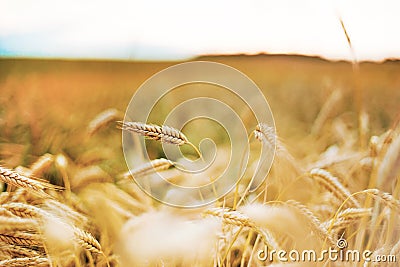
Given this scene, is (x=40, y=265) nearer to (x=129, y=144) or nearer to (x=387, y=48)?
(x=129, y=144)

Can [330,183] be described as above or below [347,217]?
above

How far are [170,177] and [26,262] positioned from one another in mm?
474

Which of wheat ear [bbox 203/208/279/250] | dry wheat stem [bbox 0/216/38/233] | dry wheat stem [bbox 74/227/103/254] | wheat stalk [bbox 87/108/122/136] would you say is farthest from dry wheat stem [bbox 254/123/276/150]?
dry wheat stem [bbox 0/216/38/233]

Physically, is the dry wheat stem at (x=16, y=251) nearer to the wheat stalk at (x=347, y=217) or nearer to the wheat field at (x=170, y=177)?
the wheat field at (x=170, y=177)

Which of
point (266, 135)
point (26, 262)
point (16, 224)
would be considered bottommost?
point (26, 262)

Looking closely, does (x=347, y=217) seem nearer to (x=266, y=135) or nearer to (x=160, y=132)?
(x=266, y=135)

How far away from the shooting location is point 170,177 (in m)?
1.81

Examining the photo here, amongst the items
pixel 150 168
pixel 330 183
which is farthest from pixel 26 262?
pixel 330 183

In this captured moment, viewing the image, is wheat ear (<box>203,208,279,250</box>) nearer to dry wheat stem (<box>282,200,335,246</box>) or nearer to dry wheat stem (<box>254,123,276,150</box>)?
dry wheat stem (<box>282,200,335,246</box>)

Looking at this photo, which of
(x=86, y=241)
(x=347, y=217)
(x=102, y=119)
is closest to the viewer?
(x=86, y=241)

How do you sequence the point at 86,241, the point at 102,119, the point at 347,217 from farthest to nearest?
the point at 347,217
the point at 102,119
the point at 86,241

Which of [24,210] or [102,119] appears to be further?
[102,119]

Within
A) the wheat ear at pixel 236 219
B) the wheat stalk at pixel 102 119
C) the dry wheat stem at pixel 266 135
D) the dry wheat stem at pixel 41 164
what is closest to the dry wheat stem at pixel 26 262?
the dry wheat stem at pixel 41 164

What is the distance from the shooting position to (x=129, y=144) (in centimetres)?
178
